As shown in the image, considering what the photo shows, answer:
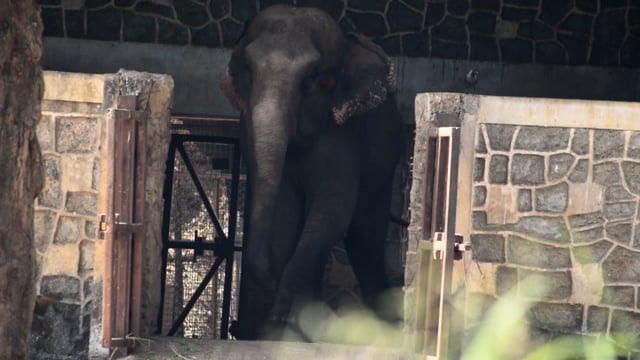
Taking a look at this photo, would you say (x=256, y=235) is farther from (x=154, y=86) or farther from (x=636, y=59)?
(x=636, y=59)

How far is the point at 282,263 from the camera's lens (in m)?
11.2

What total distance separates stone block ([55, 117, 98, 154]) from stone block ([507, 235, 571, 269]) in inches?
117

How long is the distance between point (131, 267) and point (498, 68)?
5.88m

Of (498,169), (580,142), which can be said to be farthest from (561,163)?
(498,169)

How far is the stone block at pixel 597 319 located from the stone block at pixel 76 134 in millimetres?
3618

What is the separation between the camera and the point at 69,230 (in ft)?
30.8

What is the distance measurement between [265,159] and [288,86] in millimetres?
695

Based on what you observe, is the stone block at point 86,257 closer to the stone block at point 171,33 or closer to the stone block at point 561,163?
the stone block at point 561,163

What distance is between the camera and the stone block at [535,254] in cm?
932

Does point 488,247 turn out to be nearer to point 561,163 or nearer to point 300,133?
point 561,163

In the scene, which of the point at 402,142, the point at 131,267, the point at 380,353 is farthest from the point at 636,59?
the point at 131,267

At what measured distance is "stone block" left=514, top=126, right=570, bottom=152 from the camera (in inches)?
365

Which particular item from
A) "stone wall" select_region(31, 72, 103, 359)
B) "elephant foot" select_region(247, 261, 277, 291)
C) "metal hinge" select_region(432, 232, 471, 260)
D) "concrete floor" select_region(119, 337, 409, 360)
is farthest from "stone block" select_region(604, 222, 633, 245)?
"stone wall" select_region(31, 72, 103, 359)

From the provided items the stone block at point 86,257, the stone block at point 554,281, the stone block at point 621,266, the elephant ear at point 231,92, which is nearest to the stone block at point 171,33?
the elephant ear at point 231,92
